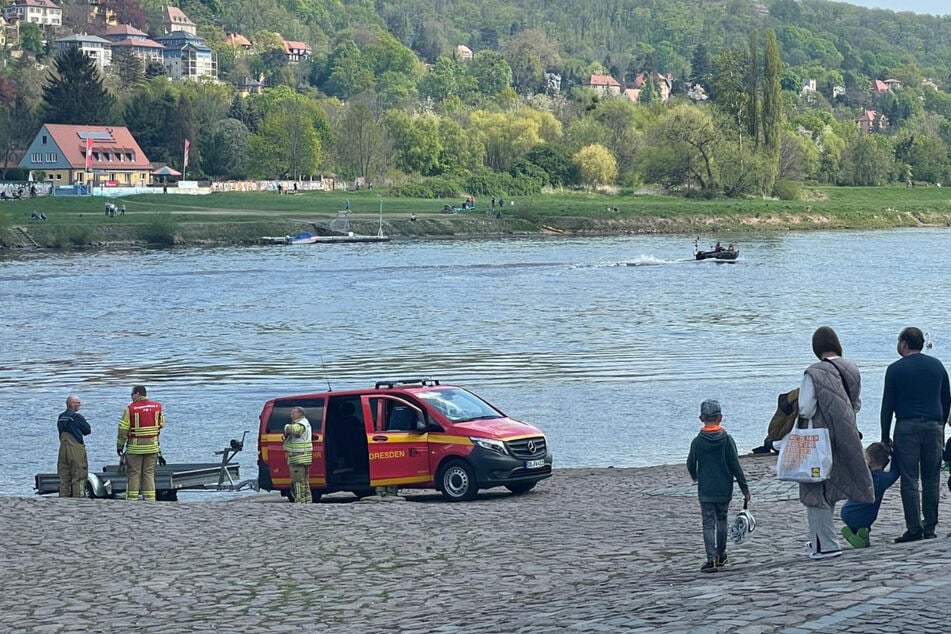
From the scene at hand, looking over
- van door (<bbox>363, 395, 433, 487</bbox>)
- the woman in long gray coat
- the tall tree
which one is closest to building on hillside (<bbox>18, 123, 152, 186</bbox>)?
the tall tree

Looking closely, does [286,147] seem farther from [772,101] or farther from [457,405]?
[457,405]

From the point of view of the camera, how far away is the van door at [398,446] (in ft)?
65.6

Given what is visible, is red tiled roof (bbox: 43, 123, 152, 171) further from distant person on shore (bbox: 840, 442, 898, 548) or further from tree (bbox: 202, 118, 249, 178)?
distant person on shore (bbox: 840, 442, 898, 548)

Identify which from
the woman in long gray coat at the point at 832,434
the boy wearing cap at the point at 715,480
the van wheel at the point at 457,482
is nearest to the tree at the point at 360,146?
the van wheel at the point at 457,482

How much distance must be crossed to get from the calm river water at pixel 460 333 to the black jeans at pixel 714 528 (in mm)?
10679

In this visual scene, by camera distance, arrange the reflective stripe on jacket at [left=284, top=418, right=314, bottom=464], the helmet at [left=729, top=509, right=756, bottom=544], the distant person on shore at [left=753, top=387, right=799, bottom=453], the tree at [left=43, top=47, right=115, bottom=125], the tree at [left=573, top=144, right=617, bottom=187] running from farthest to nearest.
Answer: the tree at [left=43, top=47, right=115, bottom=125] → the tree at [left=573, top=144, right=617, bottom=187] → the reflective stripe on jacket at [left=284, top=418, right=314, bottom=464] → the distant person on shore at [left=753, top=387, right=799, bottom=453] → the helmet at [left=729, top=509, right=756, bottom=544]

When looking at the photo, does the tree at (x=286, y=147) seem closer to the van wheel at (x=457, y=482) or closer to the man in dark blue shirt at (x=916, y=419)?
the van wheel at (x=457, y=482)

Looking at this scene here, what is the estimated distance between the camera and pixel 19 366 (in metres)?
39.8

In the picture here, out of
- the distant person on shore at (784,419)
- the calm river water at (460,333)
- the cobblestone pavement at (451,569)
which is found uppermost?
the distant person on shore at (784,419)

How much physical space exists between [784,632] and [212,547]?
301 inches

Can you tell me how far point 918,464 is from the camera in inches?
527

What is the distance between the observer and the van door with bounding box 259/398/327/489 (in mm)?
20297

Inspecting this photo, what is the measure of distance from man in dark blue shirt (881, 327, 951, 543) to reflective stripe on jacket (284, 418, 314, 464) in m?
8.60

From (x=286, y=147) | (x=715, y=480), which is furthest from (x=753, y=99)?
(x=715, y=480)
